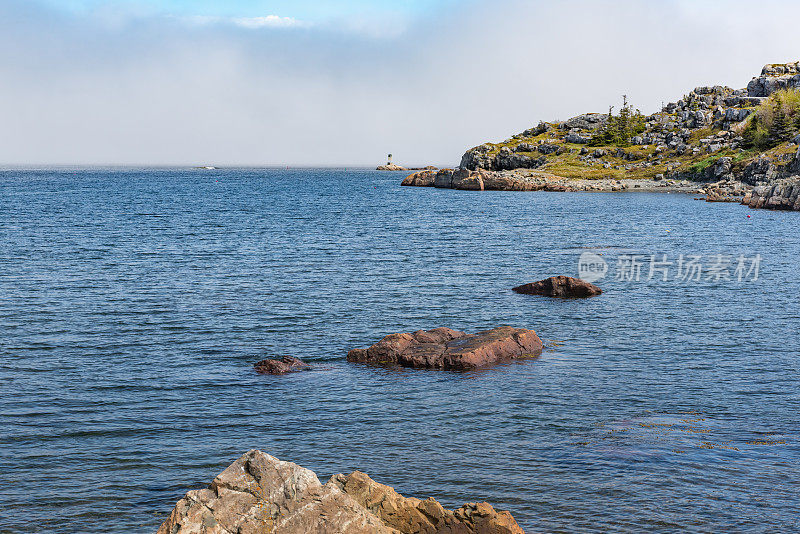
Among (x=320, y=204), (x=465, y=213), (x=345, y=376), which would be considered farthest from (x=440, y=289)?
(x=320, y=204)

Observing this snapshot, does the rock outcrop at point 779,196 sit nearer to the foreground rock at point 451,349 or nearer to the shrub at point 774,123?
the shrub at point 774,123

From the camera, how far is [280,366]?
31.2 m

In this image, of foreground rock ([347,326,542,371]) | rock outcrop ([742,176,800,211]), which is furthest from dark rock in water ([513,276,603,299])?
rock outcrop ([742,176,800,211])

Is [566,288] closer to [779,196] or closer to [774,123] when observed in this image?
[779,196]

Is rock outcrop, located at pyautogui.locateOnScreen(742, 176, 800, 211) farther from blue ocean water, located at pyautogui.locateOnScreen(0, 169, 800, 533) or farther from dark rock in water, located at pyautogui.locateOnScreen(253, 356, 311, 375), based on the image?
dark rock in water, located at pyautogui.locateOnScreen(253, 356, 311, 375)

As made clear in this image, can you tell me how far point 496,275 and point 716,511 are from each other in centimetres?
3976

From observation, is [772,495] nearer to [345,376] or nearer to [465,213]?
[345,376]

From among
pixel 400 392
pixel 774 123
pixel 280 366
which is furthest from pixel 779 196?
pixel 280 366

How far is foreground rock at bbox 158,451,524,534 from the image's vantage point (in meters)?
13.4

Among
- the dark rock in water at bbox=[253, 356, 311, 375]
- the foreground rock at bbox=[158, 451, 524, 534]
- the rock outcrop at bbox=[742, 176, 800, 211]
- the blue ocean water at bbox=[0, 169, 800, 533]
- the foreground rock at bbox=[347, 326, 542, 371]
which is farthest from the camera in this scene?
the rock outcrop at bbox=[742, 176, 800, 211]

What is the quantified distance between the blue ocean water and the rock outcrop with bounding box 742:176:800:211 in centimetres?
7057

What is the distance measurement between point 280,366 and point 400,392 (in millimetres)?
5979

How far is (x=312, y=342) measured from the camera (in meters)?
36.4

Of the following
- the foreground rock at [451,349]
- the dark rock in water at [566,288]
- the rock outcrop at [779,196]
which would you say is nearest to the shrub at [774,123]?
the rock outcrop at [779,196]
